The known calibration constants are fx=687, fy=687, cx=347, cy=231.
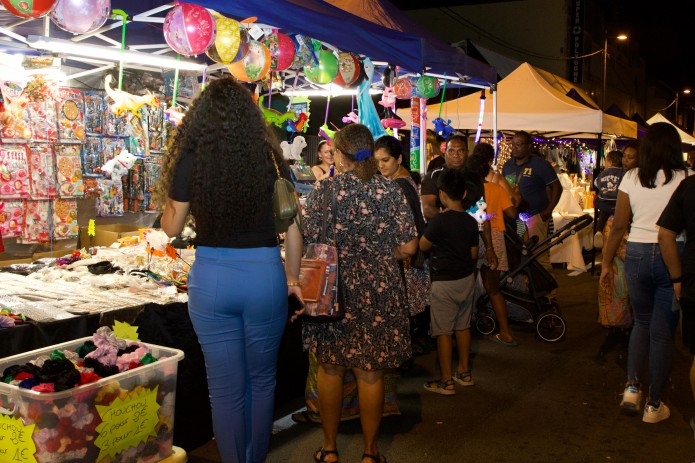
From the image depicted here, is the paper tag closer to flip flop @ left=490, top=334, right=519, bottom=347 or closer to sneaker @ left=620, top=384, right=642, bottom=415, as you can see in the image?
flip flop @ left=490, top=334, right=519, bottom=347

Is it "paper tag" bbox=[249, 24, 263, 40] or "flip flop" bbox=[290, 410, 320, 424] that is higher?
"paper tag" bbox=[249, 24, 263, 40]

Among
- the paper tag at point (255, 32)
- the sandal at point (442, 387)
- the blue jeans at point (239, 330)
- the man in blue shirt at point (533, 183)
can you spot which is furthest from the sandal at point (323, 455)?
the man in blue shirt at point (533, 183)

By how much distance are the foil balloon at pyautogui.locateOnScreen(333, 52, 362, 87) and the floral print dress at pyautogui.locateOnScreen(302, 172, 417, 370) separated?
3.06 metres

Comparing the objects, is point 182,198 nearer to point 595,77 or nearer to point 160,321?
point 160,321

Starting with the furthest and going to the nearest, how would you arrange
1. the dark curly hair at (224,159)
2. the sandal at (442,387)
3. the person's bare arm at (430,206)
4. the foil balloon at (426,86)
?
the foil balloon at (426,86) < the person's bare arm at (430,206) < the sandal at (442,387) < the dark curly hair at (224,159)

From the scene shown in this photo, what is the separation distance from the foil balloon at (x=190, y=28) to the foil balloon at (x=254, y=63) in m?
0.59

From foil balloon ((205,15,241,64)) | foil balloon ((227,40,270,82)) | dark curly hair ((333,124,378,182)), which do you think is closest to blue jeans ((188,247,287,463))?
dark curly hair ((333,124,378,182))

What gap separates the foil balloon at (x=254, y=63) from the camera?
512cm

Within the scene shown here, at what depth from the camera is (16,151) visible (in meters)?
5.41

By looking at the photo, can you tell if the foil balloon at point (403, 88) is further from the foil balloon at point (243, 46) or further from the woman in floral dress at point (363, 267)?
the woman in floral dress at point (363, 267)

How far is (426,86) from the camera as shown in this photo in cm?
705

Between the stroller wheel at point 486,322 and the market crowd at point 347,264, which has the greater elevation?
the market crowd at point 347,264

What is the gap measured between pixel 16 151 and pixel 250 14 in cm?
234

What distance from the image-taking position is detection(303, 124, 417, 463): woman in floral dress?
342 cm
